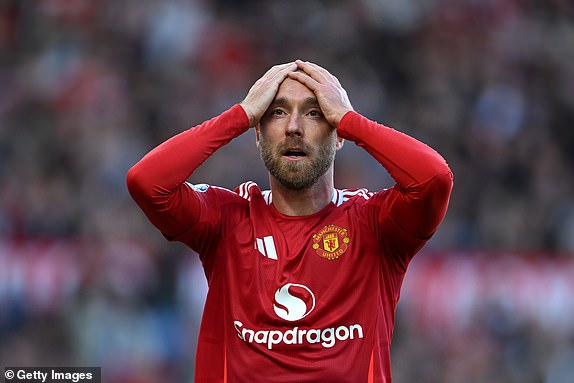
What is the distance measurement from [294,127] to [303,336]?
815 mm

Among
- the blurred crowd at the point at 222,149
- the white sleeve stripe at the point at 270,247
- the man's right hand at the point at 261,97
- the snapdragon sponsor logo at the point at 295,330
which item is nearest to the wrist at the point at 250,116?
the man's right hand at the point at 261,97

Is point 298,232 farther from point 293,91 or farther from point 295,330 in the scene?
point 293,91

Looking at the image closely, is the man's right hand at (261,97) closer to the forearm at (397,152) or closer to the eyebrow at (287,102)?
the eyebrow at (287,102)

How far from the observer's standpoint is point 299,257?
3885mm

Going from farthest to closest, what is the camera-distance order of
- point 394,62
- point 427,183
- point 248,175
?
point 394,62
point 248,175
point 427,183

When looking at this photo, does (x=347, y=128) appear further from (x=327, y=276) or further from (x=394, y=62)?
(x=394, y=62)

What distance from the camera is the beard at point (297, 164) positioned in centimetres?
391

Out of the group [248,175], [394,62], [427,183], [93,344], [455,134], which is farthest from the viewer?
[394,62]

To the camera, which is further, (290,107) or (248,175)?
(248,175)

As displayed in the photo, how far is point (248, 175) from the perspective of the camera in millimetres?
8984

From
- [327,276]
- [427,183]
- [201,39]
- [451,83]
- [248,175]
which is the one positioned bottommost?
[327,276]

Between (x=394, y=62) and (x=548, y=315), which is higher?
(x=394, y=62)

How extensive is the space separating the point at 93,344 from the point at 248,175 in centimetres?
205

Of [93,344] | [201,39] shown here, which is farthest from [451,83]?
[93,344]
